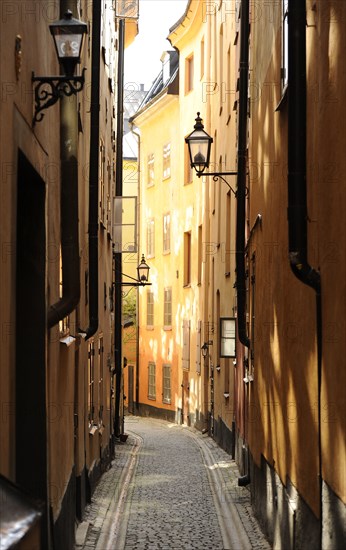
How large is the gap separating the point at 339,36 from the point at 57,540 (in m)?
4.42

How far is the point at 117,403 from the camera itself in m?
22.2

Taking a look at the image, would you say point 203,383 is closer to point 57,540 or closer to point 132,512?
point 132,512

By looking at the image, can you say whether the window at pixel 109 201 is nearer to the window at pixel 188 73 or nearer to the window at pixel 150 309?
the window at pixel 188 73

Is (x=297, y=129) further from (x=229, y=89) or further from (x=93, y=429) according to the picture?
(x=229, y=89)

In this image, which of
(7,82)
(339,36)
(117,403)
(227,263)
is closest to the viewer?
(7,82)

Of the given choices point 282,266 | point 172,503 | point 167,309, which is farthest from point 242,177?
point 167,309

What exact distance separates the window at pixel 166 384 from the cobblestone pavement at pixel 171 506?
39.7 feet

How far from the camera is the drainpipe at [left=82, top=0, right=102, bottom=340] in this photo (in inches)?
457

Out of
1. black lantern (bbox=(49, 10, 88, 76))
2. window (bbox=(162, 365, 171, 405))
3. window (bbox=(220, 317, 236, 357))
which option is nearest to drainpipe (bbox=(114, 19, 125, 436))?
window (bbox=(220, 317, 236, 357))

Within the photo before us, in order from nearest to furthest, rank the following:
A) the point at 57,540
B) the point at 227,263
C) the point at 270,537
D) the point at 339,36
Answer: the point at 339,36
the point at 57,540
the point at 270,537
the point at 227,263

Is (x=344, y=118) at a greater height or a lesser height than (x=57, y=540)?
greater

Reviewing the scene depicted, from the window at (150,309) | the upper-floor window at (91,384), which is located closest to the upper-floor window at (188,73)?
Answer: the window at (150,309)

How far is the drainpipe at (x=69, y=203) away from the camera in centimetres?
866

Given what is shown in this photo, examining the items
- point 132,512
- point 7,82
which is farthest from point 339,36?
point 132,512
